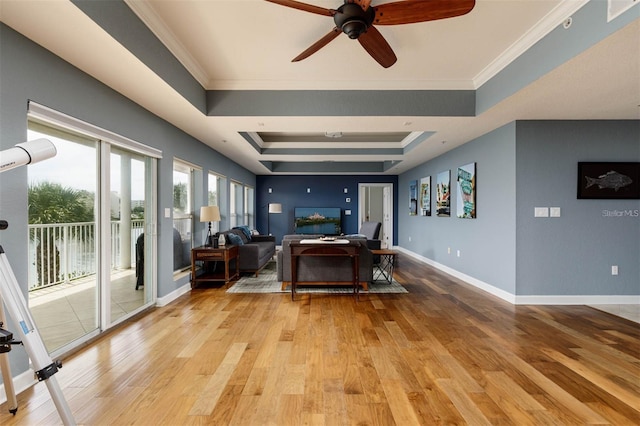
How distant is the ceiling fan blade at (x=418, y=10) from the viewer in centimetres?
181

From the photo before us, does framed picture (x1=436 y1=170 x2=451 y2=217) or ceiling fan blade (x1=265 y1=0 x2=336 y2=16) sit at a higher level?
ceiling fan blade (x1=265 y1=0 x2=336 y2=16)

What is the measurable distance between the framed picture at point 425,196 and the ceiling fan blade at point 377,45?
450 centimetres

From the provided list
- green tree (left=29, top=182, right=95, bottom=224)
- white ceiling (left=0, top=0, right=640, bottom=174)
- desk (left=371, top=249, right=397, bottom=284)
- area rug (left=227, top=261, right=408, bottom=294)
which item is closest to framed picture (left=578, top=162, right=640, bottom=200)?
white ceiling (left=0, top=0, right=640, bottom=174)

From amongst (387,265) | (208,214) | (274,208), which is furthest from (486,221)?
(274,208)

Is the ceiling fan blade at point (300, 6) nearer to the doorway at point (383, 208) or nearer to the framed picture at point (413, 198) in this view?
the framed picture at point (413, 198)

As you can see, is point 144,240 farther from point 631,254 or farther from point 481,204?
point 631,254

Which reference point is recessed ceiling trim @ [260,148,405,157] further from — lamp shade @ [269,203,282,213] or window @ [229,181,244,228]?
lamp shade @ [269,203,282,213]

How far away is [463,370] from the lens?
222cm

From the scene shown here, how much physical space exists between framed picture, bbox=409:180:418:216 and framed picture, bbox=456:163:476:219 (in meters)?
2.25

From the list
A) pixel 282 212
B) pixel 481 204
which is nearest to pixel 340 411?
pixel 481 204

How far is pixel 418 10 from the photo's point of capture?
6.21ft

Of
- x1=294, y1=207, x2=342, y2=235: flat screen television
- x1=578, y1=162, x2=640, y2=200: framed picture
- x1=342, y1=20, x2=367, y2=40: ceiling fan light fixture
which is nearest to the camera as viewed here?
x1=342, y1=20, x2=367, y2=40: ceiling fan light fixture

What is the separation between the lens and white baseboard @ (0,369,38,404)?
1840 mm

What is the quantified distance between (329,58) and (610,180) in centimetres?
385
